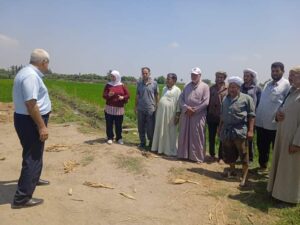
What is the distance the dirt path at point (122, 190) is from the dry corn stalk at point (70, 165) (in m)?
0.09

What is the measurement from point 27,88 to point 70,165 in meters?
2.56

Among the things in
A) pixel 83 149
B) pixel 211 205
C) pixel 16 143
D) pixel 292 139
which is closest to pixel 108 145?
pixel 83 149

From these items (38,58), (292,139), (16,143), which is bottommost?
(16,143)

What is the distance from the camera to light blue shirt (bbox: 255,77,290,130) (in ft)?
19.0

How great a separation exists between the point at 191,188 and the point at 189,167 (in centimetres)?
116

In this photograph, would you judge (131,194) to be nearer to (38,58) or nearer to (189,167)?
(189,167)

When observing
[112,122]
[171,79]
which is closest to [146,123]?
[112,122]

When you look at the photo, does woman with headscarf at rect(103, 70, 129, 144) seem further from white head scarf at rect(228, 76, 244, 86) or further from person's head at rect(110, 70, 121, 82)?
white head scarf at rect(228, 76, 244, 86)

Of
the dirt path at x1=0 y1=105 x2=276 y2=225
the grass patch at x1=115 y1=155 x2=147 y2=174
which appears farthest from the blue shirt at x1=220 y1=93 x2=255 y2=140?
the grass patch at x1=115 y1=155 x2=147 y2=174

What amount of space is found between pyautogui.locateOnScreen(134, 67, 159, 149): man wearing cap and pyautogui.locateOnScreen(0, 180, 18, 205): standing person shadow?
123 inches

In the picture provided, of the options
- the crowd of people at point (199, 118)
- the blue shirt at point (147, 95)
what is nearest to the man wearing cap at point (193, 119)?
the crowd of people at point (199, 118)

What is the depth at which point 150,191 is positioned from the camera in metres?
5.20

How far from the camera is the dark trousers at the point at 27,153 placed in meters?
4.28

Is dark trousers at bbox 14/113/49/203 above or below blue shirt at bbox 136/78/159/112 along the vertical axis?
below
